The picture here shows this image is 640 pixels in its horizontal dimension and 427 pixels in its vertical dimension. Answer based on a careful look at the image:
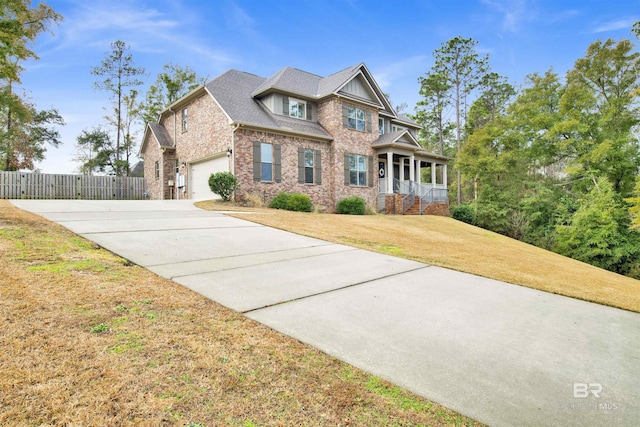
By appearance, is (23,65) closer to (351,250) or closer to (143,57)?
(143,57)

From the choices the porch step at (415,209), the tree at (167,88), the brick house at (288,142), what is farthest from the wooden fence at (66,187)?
the porch step at (415,209)

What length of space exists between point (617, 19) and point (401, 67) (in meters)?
13.6

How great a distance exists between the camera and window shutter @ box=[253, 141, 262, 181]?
616 inches

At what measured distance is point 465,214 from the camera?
922 inches

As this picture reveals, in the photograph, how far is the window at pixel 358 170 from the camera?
63.7 ft

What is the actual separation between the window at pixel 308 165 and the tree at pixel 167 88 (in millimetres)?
16970

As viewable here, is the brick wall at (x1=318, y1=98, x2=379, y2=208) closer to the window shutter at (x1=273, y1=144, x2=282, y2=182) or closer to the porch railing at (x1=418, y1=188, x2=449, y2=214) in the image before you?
→ the window shutter at (x1=273, y1=144, x2=282, y2=182)

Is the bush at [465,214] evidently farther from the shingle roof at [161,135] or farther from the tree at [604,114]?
the shingle roof at [161,135]

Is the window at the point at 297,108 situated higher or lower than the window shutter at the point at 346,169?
higher

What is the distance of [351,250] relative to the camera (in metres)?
7.40

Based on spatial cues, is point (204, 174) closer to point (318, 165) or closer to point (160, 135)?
point (160, 135)

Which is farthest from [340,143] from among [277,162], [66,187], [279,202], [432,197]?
[66,187]

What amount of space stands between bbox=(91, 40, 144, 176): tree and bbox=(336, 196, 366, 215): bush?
21025 mm
